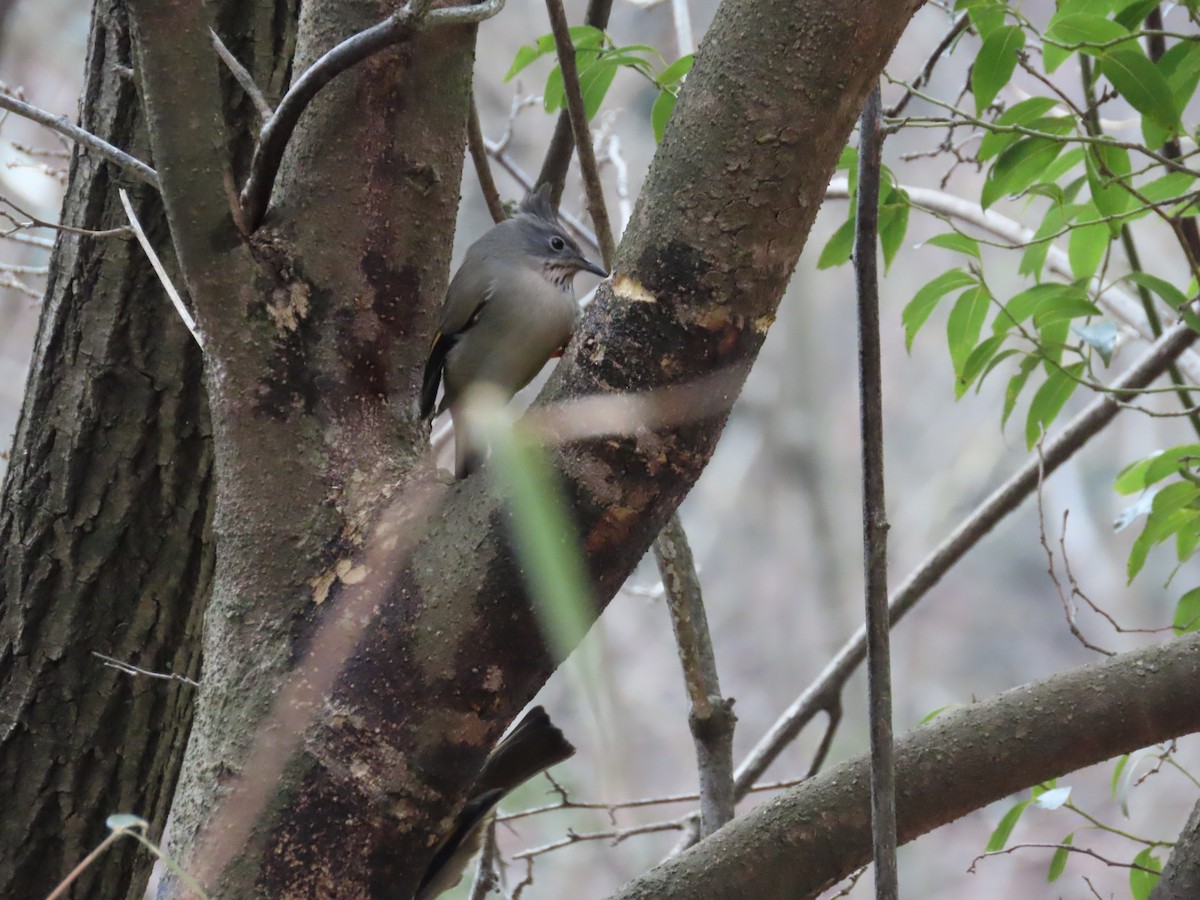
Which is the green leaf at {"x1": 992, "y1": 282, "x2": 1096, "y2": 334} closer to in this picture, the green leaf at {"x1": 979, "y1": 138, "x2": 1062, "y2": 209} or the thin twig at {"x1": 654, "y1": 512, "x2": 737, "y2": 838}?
the green leaf at {"x1": 979, "y1": 138, "x2": 1062, "y2": 209}

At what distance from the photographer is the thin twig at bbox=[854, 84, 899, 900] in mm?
717

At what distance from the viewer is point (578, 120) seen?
Answer: 113 centimetres

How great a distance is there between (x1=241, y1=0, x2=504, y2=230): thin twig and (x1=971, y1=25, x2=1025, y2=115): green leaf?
1.46 ft

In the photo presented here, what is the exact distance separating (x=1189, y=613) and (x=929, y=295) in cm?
45

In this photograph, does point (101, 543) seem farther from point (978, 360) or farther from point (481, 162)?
point (978, 360)

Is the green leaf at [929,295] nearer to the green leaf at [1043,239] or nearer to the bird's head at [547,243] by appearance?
the green leaf at [1043,239]

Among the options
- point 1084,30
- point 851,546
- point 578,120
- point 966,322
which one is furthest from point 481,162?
point 851,546

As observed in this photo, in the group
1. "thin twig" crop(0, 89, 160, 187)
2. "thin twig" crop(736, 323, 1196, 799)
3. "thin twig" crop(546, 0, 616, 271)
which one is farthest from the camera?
"thin twig" crop(736, 323, 1196, 799)

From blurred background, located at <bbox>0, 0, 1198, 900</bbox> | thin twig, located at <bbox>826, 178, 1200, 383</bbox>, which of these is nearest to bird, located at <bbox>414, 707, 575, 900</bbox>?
thin twig, located at <bbox>826, 178, 1200, 383</bbox>

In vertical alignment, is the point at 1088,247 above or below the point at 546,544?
above

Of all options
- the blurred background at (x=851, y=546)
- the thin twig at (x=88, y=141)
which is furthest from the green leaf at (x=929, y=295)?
the blurred background at (x=851, y=546)

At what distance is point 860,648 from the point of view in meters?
1.42

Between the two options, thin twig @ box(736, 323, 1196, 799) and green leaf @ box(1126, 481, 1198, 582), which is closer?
green leaf @ box(1126, 481, 1198, 582)

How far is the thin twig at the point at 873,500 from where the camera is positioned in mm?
717
